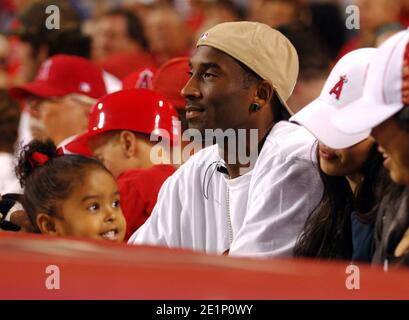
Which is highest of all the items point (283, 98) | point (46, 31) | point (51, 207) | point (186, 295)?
point (46, 31)

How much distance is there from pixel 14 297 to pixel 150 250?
0.35 m

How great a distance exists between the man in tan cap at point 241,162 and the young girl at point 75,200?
144 millimetres

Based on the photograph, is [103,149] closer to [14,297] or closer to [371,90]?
[371,90]

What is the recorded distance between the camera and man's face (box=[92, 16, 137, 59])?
7.53 metres

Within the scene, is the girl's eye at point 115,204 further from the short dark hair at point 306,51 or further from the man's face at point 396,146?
the short dark hair at point 306,51

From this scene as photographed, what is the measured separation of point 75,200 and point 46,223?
0.37 feet

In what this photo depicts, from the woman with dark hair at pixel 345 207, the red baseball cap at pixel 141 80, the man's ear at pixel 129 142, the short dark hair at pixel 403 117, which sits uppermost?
the red baseball cap at pixel 141 80

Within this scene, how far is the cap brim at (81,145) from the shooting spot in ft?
14.2

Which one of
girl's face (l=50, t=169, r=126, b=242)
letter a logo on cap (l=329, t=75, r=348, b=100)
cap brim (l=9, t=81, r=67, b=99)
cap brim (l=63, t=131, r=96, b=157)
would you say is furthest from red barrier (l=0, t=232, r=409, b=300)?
cap brim (l=9, t=81, r=67, b=99)

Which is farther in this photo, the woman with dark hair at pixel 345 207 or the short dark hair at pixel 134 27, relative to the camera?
the short dark hair at pixel 134 27

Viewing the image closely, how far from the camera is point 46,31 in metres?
6.19

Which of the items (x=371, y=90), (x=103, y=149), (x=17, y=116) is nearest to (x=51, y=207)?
(x=103, y=149)

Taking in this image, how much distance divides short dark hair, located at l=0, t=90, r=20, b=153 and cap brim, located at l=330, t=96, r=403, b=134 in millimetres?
2673

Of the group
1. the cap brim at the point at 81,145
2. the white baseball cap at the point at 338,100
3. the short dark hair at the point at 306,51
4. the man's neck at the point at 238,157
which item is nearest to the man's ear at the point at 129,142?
the cap brim at the point at 81,145
